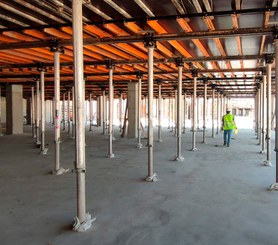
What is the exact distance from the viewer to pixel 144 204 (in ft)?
15.8

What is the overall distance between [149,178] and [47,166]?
121 inches

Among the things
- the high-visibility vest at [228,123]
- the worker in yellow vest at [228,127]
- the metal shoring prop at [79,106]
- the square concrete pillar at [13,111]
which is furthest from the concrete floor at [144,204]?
the square concrete pillar at [13,111]

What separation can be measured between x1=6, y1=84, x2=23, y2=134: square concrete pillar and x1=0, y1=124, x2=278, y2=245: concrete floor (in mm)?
9600

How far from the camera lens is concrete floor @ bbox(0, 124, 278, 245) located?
142 inches

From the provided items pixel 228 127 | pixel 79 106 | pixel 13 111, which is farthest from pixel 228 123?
pixel 13 111

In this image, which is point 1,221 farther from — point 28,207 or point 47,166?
point 47,166

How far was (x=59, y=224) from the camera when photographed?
3.97m

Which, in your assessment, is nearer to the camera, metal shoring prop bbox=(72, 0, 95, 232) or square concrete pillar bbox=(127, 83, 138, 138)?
metal shoring prop bbox=(72, 0, 95, 232)

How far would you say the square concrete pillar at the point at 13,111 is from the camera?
17.3m

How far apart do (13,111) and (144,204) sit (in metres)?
14.8

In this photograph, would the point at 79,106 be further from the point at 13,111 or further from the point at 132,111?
the point at 13,111

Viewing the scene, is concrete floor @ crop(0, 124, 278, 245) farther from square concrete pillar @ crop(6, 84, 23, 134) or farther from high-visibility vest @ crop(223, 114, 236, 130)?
square concrete pillar @ crop(6, 84, 23, 134)

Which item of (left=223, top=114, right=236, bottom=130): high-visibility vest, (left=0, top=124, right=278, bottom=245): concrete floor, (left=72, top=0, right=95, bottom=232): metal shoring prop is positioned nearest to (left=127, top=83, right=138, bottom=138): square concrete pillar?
(left=223, top=114, right=236, bottom=130): high-visibility vest

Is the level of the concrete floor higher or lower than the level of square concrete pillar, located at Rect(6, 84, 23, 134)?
lower
